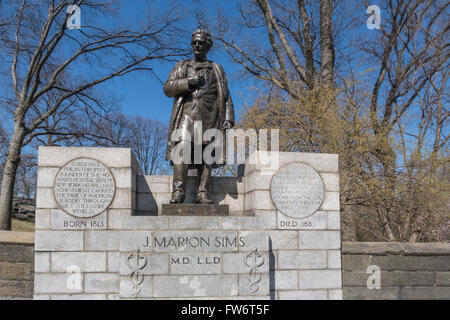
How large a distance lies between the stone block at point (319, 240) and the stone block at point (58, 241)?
3198mm

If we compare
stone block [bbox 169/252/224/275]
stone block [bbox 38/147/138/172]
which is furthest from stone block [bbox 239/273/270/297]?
stone block [bbox 38/147/138/172]

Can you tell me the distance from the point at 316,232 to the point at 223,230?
1557 mm

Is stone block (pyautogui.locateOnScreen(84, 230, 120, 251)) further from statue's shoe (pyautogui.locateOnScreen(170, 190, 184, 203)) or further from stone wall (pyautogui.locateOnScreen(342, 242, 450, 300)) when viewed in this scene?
stone wall (pyautogui.locateOnScreen(342, 242, 450, 300))

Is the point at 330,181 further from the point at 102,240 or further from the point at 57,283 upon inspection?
the point at 57,283

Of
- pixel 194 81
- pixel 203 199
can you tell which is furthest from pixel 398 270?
pixel 194 81

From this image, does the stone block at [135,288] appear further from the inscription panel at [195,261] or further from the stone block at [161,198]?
the stone block at [161,198]

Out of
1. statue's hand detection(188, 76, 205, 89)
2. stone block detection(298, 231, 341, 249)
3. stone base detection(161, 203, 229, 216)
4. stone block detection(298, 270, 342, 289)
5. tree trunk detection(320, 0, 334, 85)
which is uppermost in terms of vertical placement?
tree trunk detection(320, 0, 334, 85)

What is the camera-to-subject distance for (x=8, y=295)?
5.99m

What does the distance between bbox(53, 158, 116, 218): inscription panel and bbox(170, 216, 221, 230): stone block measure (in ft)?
3.79

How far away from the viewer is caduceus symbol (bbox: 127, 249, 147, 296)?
4.97 m

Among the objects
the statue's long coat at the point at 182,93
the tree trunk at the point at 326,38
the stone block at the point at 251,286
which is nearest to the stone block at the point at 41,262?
the statue's long coat at the point at 182,93

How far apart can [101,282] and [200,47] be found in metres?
3.74

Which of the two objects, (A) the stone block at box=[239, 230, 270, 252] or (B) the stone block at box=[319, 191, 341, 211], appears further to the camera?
(B) the stone block at box=[319, 191, 341, 211]
